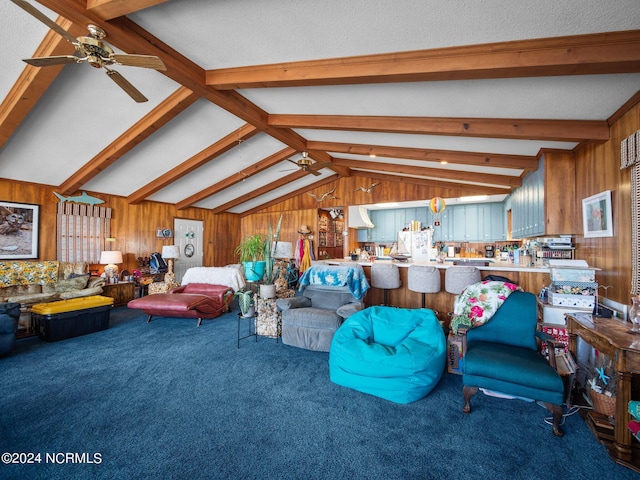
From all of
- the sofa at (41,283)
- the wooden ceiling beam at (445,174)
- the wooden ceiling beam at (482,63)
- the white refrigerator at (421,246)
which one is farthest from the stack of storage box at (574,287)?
the sofa at (41,283)

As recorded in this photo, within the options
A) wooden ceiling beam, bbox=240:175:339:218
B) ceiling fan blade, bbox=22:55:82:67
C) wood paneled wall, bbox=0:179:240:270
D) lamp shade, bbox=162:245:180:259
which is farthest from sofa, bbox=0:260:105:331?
wooden ceiling beam, bbox=240:175:339:218

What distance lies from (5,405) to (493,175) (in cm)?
695

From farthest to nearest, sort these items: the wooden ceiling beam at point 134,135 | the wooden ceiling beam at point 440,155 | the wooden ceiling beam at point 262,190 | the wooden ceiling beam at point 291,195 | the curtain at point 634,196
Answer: the wooden ceiling beam at point 291,195
the wooden ceiling beam at point 262,190
the wooden ceiling beam at point 440,155
the wooden ceiling beam at point 134,135
the curtain at point 634,196

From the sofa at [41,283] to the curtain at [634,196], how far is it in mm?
7037

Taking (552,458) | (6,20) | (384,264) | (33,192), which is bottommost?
(552,458)

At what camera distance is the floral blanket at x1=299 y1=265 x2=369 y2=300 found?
3.74 metres

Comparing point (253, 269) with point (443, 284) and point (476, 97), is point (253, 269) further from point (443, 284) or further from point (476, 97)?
point (476, 97)

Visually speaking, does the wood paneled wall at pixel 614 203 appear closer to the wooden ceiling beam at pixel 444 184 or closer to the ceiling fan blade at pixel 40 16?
the wooden ceiling beam at pixel 444 184

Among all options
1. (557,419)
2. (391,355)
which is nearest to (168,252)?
(391,355)

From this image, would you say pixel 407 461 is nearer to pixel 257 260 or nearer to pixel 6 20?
pixel 257 260

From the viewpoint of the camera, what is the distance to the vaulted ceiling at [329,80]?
1812 mm

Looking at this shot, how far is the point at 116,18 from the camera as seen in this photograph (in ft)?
7.37

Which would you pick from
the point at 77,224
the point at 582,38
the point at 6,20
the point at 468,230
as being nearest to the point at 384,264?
the point at 582,38

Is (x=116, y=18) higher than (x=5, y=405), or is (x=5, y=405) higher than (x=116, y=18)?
(x=116, y=18)
